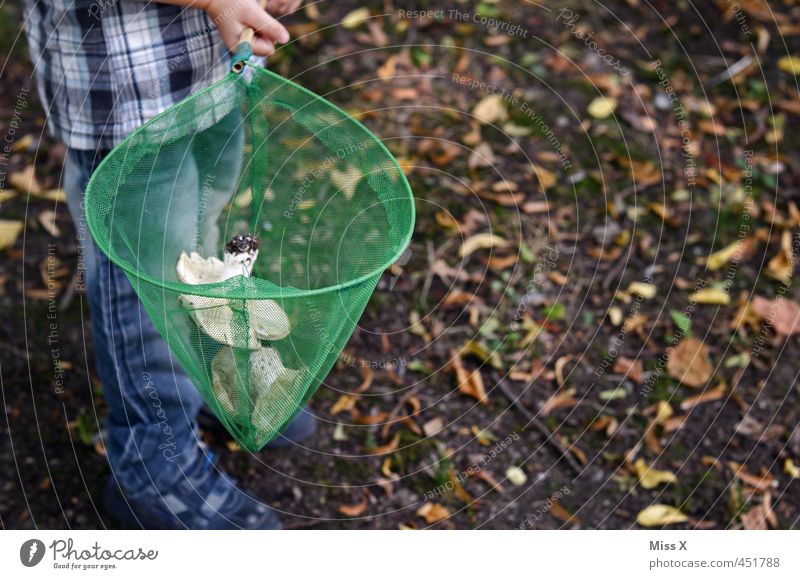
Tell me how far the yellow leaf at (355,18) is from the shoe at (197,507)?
1.83 m

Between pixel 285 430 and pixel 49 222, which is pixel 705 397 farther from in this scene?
pixel 49 222

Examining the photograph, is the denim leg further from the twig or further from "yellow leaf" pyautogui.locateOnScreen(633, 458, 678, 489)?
"yellow leaf" pyautogui.locateOnScreen(633, 458, 678, 489)

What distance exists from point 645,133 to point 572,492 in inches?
54.9

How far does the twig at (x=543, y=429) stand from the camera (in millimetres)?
2076

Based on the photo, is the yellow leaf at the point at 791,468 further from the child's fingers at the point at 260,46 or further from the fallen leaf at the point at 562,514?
the child's fingers at the point at 260,46

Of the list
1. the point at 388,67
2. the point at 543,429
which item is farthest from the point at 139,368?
the point at 388,67

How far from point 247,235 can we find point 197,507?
64 cm

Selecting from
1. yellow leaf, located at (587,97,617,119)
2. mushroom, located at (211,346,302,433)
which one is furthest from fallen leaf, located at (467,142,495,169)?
mushroom, located at (211,346,302,433)

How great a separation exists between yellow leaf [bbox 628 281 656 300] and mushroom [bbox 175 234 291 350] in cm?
133

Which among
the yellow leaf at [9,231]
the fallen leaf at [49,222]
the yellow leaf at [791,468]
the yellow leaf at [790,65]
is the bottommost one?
the yellow leaf at [9,231]

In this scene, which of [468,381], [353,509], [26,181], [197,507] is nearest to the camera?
[197,507]

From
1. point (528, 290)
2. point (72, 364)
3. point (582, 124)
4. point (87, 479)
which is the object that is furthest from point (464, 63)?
point (87, 479)

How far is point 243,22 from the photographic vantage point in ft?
4.64

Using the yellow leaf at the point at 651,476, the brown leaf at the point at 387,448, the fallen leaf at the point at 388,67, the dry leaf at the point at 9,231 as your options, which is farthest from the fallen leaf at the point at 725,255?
the dry leaf at the point at 9,231
